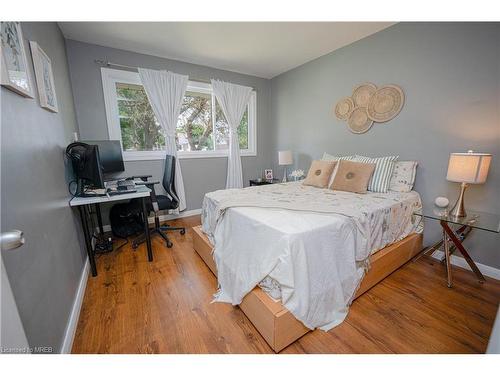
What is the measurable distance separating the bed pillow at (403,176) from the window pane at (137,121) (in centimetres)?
323

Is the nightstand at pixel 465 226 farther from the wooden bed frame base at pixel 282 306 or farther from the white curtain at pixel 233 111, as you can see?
the white curtain at pixel 233 111

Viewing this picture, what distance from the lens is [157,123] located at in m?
3.23

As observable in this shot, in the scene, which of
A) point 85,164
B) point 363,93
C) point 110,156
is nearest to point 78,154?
point 85,164

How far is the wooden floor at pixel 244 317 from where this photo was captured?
1252mm

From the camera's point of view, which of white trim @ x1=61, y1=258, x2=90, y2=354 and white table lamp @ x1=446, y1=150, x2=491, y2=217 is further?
white table lamp @ x1=446, y1=150, x2=491, y2=217

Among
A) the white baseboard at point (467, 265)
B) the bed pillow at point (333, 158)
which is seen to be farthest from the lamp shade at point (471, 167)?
the bed pillow at point (333, 158)

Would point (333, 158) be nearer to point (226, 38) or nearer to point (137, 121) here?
point (226, 38)

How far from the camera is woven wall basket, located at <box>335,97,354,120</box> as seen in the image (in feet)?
9.20

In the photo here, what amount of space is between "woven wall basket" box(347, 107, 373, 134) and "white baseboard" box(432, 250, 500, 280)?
1615 millimetres

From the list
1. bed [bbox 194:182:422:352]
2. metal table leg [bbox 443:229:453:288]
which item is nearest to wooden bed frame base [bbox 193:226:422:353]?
bed [bbox 194:182:422:352]

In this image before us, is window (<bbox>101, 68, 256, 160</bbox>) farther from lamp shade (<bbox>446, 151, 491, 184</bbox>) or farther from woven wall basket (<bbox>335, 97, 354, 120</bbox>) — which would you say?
lamp shade (<bbox>446, 151, 491, 184</bbox>)

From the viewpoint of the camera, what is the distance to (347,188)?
2.34 meters

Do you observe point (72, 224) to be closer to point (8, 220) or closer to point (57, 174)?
point (57, 174)
